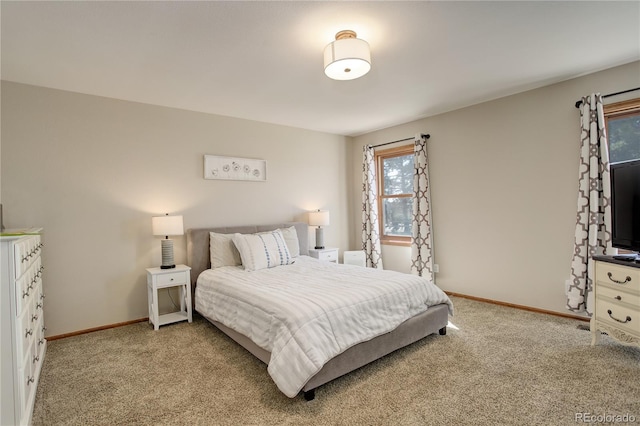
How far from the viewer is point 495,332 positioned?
9.95 ft

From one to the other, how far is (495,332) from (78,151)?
181 inches

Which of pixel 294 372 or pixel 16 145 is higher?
pixel 16 145

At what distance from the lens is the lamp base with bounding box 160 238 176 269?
11.6 ft

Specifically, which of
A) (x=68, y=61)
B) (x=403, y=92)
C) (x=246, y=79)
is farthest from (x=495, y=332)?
(x=68, y=61)

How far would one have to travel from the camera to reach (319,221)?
486 centimetres

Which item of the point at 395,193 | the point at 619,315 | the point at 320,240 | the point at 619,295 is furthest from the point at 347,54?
the point at 395,193

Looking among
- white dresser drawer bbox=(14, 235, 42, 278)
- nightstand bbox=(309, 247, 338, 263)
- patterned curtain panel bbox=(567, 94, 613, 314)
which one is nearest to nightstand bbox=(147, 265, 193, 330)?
white dresser drawer bbox=(14, 235, 42, 278)

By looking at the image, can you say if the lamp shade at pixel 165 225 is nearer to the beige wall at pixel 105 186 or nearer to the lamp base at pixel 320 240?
the beige wall at pixel 105 186

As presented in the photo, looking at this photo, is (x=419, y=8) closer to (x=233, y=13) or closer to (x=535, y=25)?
(x=535, y=25)

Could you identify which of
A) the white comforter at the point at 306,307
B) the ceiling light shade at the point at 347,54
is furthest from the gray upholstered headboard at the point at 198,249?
the ceiling light shade at the point at 347,54

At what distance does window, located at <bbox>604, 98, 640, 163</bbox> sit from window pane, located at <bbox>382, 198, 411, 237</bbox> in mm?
2457

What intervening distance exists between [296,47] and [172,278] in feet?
8.73

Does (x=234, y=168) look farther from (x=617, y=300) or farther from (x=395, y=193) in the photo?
(x=617, y=300)

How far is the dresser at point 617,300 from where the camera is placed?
7.62ft
